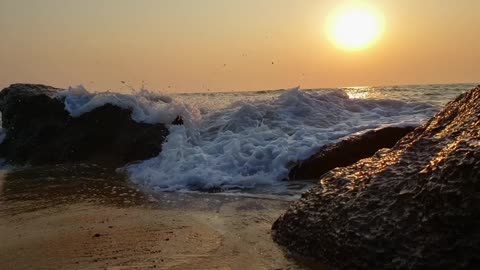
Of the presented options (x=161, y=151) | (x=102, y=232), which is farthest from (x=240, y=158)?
(x=102, y=232)

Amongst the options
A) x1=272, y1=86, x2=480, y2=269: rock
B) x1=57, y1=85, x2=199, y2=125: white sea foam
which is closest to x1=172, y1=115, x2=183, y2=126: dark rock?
x1=57, y1=85, x2=199, y2=125: white sea foam

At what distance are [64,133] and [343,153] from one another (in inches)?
231

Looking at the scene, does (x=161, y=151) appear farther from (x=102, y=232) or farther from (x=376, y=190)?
(x=376, y=190)

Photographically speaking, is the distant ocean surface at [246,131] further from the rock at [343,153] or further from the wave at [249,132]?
the rock at [343,153]

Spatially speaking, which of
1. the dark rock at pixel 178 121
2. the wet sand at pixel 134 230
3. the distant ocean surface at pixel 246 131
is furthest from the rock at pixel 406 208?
the dark rock at pixel 178 121

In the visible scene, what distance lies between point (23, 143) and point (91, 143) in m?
1.72

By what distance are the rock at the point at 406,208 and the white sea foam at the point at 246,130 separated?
2011 millimetres

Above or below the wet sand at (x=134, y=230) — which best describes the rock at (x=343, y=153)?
above

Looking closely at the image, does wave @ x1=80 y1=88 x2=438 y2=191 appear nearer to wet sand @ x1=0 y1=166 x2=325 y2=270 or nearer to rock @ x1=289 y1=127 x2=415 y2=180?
rock @ x1=289 y1=127 x2=415 y2=180

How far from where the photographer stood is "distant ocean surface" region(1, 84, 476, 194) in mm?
5645

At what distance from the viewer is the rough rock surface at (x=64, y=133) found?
26.6 feet

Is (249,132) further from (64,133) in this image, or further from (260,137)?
(64,133)

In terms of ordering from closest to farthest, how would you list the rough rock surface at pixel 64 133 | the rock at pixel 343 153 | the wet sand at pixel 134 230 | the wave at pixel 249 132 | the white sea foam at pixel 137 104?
the wet sand at pixel 134 230 → the rock at pixel 343 153 → the wave at pixel 249 132 → the rough rock surface at pixel 64 133 → the white sea foam at pixel 137 104

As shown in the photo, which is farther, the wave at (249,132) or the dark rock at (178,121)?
the dark rock at (178,121)
